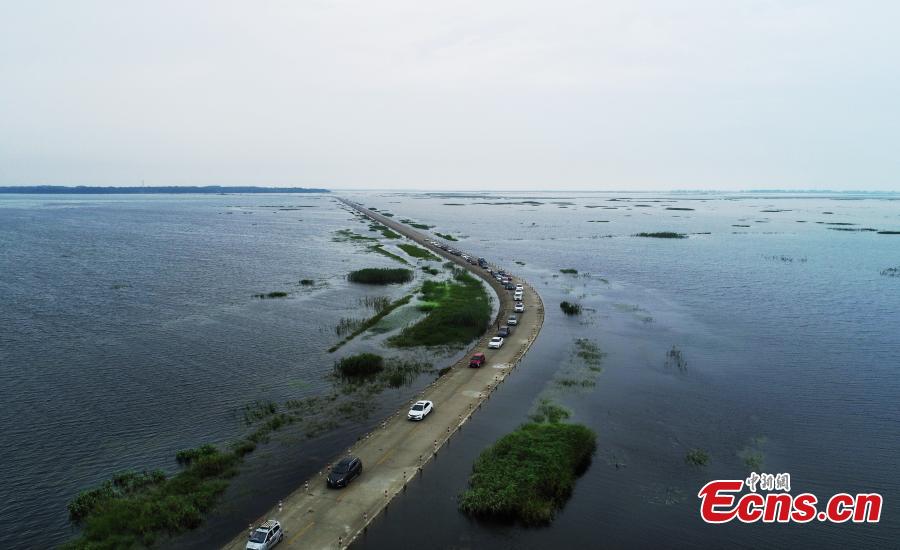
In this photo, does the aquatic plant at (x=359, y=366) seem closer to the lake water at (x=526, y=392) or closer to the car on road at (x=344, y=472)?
the lake water at (x=526, y=392)

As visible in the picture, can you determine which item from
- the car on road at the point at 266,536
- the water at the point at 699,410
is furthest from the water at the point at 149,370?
the water at the point at 699,410

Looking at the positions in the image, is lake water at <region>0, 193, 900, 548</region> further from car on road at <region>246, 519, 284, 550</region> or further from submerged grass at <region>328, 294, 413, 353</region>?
car on road at <region>246, 519, 284, 550</region>

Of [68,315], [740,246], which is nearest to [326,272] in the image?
[68,315]

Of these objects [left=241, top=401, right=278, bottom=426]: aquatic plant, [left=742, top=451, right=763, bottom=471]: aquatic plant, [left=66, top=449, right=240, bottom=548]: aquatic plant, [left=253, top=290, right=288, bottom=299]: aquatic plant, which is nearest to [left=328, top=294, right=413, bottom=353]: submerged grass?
[left=241, top=401, right=278, bottom=426]: aquatic plant

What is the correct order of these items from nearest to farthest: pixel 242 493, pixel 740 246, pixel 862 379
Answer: pixel 242 493 → pixel 862 379 → pixel 740 246

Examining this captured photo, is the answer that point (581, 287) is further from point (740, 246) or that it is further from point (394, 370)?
point (740, 246)

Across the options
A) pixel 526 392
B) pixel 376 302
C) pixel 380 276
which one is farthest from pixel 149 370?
pixel 380 276

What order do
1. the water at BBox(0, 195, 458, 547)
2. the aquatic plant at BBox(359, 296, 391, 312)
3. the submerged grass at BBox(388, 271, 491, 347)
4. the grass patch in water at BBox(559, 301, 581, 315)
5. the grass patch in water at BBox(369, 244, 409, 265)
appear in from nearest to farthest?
the water at BBox(0, 195, 458, 547) → the submerged grass at BBox(388, 271, 491, 347) → the grass patch in water at BBox(559, 301, 581, 315) → the aquatic plant at BBox(359, 296, 391, 312) → the grass patch in water at BBox(369, 244, 409, 265)
